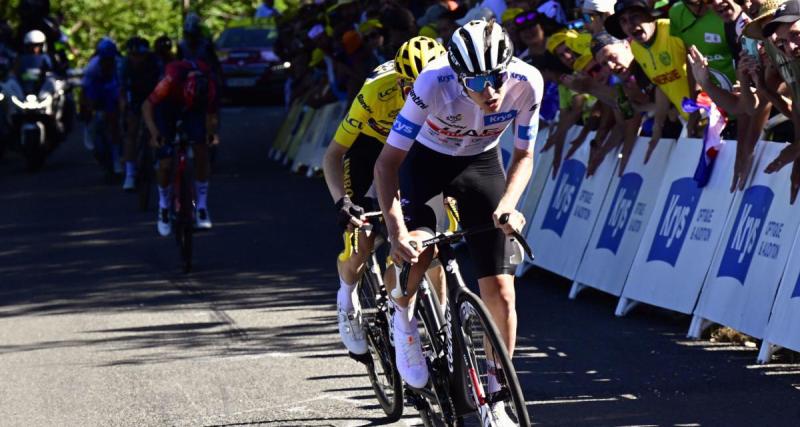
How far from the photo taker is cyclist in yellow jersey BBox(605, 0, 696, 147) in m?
10.4

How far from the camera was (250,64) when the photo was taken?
1490 inches

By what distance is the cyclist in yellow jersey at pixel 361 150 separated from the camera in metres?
7.14

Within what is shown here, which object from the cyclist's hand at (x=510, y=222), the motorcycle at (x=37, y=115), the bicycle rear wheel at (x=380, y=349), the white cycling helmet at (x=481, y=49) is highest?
the white cycling helmet at (x=481, y=49)

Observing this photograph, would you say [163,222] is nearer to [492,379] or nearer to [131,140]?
[131,140]

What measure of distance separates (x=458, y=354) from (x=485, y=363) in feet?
0.88

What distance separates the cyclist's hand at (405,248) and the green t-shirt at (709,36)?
4.25m

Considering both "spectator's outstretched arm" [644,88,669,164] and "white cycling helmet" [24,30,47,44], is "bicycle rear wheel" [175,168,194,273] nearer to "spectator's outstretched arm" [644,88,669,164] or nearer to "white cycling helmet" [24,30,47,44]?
"spectator's outstretched arm" [644,88,669,164]

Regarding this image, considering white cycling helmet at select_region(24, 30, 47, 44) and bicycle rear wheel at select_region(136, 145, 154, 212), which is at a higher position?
white cycling helmet at select_region(24, 30, 47, 44)

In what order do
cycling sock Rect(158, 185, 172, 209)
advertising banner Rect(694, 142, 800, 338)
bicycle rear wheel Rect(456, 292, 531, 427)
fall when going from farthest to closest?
cycling sock Rect(158, 185, 172, 209)
advertising banner Rect(694, 142, 800, 338)
bicycle rear wheel Rect(456, 292, 531, 427)

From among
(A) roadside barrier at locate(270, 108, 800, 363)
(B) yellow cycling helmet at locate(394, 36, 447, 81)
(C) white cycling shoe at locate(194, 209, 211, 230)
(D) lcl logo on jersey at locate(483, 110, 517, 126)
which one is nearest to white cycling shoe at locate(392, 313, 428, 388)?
(D) lcl logo on jersey at locate(483, 110, 517, 126)

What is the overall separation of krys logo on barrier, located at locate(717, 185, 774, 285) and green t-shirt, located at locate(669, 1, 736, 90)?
1066 millimetres

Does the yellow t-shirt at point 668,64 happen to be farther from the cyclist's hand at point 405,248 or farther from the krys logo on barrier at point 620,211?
the cyclist's hand at point 405,248

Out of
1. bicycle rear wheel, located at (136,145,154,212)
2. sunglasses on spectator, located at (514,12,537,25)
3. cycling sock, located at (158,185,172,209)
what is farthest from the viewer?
bicycle rear wheel, located at (136,145,154,212)

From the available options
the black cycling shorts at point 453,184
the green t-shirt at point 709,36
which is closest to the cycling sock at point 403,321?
the black cycling shorts at point 453,184
